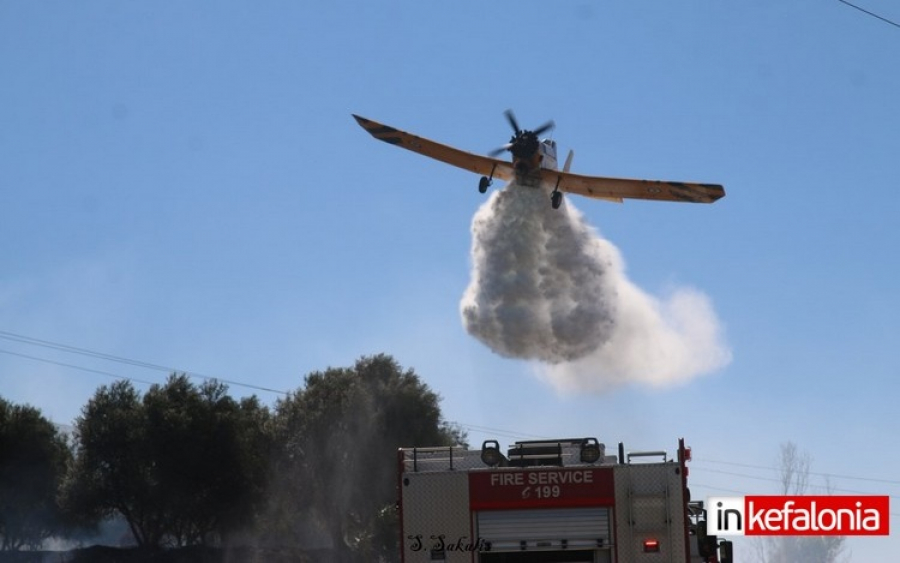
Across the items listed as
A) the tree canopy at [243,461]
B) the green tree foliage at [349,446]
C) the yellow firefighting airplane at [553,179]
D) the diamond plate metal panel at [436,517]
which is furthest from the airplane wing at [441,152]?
the diamond plate metal panel at [436,517]

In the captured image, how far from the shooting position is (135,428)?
69.1 meters

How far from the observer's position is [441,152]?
5338 cm

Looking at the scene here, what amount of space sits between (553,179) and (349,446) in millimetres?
34157

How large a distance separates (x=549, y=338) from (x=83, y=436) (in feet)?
102

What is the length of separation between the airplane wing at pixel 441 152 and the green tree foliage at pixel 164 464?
23554 mm

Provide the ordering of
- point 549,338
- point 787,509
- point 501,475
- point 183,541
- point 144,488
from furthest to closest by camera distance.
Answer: point 183,541
point 144,488
point 549,338
point 787,509
point 501,475

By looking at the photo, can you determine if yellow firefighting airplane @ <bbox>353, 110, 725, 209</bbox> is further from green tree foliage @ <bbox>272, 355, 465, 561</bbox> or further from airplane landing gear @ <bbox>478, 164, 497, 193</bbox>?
green tree foliage @ <bbox>272, 355, 465, 561</bbox>

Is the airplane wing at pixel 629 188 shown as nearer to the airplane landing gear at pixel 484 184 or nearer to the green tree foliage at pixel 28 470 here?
the airplane landing gear at pixel 484 184

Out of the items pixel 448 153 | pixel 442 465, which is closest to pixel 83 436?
Result: pixel 448 153

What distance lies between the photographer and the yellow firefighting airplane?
162ft

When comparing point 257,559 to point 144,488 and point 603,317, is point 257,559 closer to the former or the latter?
point 144,488

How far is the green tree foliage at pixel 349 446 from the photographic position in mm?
77750

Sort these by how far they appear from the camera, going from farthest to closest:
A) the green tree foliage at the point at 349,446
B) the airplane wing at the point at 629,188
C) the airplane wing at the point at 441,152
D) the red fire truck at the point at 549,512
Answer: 1. the green tree foliage at the point at 349,446
2. the airplane wing at the point at 441,152
3. the airplane wing at the point at 629,188
4. the red fire truck at the point at 549,512

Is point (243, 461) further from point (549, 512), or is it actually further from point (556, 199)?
point (549, 512)
